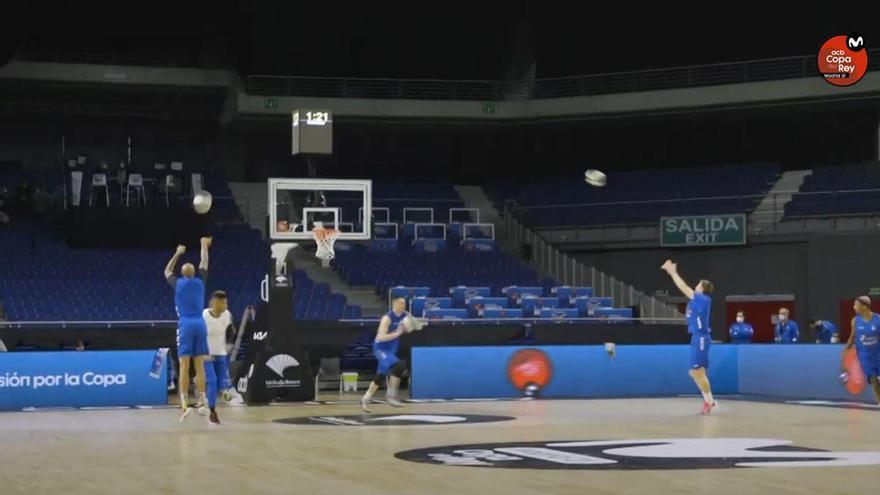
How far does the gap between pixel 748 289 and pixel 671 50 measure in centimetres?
954

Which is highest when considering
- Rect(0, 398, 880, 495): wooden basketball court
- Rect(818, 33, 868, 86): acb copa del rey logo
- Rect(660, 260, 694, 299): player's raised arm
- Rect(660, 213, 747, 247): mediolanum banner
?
Rect(818, 33, 868, 86): acb copa del rey logo

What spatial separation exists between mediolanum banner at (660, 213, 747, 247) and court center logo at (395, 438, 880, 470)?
82.5 ft

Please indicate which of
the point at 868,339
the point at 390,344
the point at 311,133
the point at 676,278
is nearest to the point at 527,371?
the point at 390,344

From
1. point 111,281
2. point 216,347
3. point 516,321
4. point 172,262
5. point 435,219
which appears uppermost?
point 435,219

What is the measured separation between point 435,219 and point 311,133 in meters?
21.7

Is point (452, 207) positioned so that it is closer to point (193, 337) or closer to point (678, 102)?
point (678, 102)

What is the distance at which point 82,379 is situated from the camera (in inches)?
910

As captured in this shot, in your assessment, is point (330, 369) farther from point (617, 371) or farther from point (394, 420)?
point (394, 420)

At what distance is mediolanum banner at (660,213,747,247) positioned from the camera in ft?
129

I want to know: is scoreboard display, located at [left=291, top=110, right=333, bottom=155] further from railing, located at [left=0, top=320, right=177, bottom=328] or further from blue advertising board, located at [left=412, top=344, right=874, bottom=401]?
railing, located at [left=0, top=320, right=177, bottom=328]

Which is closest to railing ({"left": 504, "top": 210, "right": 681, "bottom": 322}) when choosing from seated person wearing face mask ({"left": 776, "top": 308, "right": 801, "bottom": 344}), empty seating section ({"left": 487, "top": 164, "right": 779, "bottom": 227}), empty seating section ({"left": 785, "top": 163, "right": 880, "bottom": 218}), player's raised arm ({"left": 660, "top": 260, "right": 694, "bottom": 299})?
empty seating section ({"left": 487, "top": 164, "right": 779, "bottom": 227})

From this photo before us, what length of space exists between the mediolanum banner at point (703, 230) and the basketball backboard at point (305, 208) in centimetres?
1576

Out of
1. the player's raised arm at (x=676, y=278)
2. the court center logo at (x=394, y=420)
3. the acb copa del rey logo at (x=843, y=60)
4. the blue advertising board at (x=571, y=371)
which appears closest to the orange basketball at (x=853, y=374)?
the blue advertising board at (x=571, y=371)

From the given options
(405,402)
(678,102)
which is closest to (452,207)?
(678,102)
